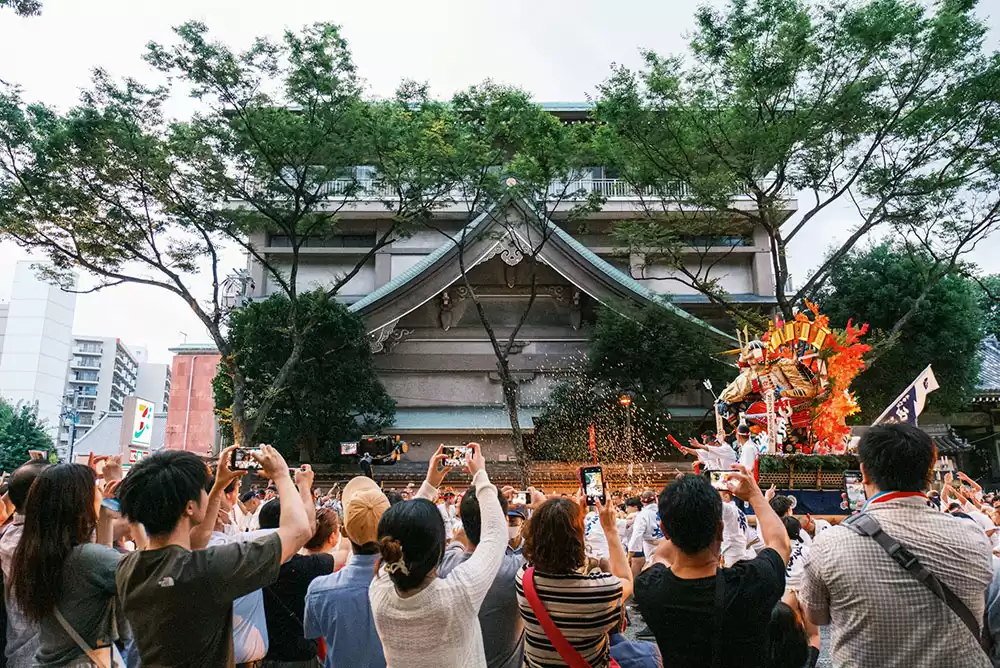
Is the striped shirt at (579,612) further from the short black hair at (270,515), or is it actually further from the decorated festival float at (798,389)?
the decorated festival float at (798,389)

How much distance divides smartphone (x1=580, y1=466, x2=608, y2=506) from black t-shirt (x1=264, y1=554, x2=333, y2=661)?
4.02 feet

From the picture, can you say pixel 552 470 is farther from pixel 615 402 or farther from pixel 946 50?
pixel 946 50

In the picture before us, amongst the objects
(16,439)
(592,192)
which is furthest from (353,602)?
(16,439)

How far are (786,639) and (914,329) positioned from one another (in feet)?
66.4

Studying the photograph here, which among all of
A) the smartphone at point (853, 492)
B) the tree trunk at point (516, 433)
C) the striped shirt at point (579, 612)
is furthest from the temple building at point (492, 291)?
A: the striped shirt at point (579, 612)

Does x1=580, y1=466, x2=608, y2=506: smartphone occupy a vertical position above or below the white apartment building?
below

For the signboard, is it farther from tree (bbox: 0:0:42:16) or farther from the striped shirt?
the striped shirt

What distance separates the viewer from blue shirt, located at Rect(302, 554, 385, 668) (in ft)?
8.42

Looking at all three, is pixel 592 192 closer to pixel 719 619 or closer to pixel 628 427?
pixel 628 427

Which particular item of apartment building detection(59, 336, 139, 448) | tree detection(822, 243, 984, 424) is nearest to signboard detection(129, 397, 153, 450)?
tree detection(822, 243, 984, 424)

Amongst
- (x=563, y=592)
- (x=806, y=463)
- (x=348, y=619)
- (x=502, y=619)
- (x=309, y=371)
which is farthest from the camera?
(x=309, y=371)

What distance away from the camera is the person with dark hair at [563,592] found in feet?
7.47

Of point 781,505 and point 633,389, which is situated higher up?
point 633,389

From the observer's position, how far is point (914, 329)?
1964cm
